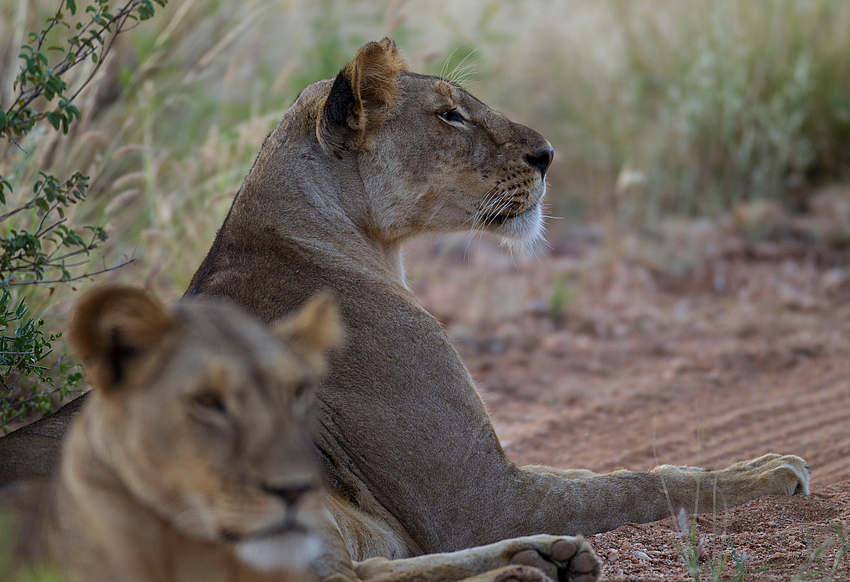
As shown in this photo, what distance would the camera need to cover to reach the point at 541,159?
4031 mm

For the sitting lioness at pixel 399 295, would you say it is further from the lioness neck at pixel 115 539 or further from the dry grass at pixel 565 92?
the dry grass at pixel 565 92

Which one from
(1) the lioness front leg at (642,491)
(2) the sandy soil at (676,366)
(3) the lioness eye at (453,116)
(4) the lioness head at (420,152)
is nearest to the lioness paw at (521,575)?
(2) the sandy soil at (676,366)

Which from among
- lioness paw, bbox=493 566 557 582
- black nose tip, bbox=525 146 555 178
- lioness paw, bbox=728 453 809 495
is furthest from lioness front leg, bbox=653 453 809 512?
black nose tip, bbox=525 146 555 178

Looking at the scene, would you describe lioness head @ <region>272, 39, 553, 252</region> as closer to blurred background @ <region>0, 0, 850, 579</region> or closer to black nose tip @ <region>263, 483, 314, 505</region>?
blurred background @ <region>0, 0, 850, 579</region>

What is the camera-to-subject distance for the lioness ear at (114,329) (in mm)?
1811

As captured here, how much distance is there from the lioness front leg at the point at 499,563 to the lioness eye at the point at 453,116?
191 cm

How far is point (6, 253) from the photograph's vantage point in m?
3.34

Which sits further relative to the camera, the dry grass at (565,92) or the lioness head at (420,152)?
the dry grass at (565,92)

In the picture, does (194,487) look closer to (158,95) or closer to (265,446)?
(265,446)

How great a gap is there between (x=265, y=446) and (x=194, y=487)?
0.16 metres

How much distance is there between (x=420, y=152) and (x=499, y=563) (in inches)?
70.4

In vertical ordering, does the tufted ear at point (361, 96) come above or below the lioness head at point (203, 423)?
above

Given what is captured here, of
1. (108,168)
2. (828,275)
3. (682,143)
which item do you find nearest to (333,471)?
(108,168)

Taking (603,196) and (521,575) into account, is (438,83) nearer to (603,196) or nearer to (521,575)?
(521,575)
